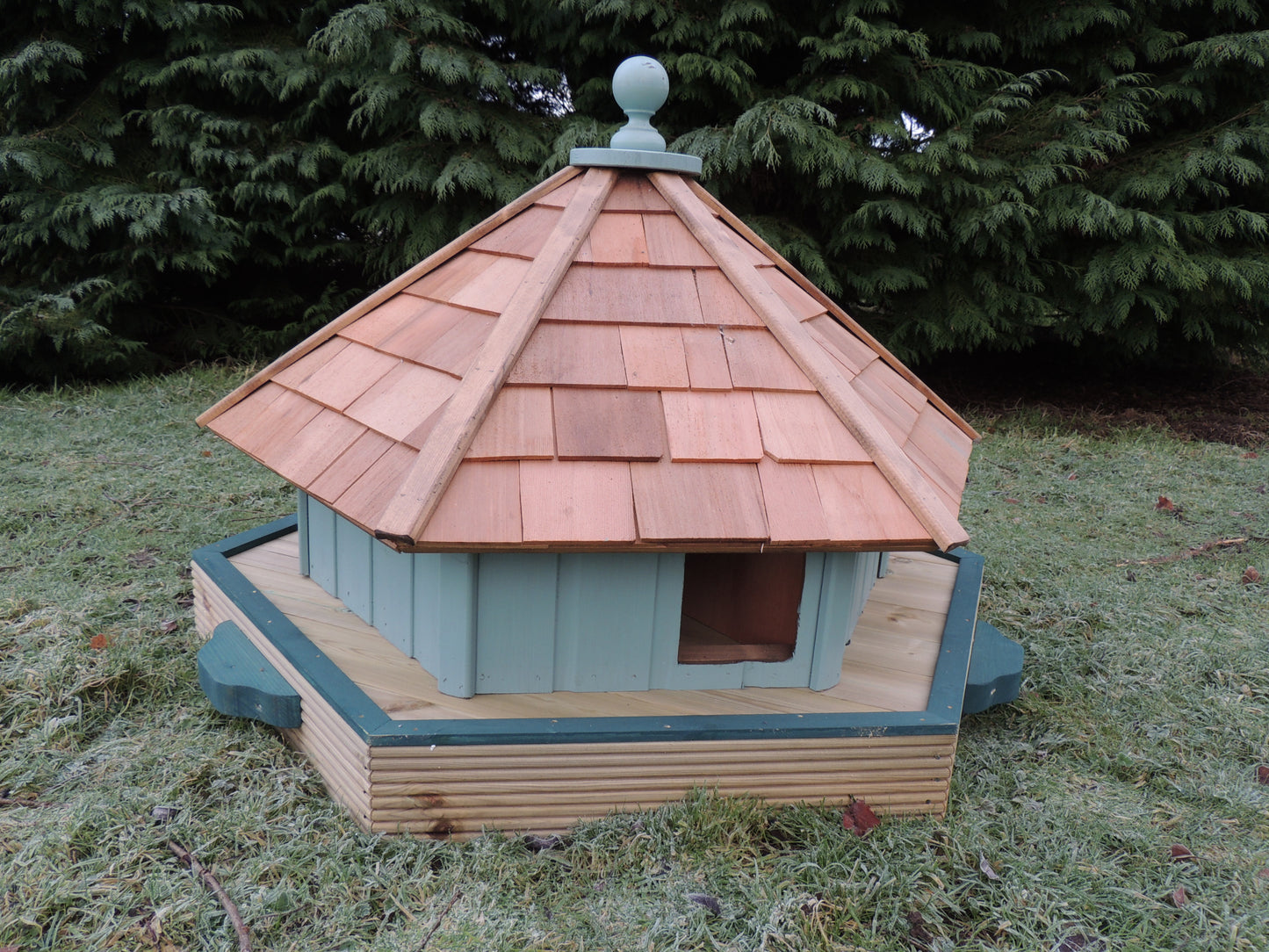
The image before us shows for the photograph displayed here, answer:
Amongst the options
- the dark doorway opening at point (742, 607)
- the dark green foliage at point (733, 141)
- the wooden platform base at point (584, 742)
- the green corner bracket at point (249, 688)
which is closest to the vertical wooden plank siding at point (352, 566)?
the wooden platform base at point (584, 742)

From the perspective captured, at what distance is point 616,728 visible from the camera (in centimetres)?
228

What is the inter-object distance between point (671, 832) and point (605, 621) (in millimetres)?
539

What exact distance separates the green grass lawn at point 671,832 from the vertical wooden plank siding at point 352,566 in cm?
45

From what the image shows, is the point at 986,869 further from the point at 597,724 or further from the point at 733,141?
the point at 733,141

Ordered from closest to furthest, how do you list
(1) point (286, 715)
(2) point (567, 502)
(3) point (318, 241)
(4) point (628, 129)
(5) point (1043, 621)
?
(2) point (567, 502), (1) point (286, 715), (4) point (628, 129), (5) point (1043, 621), (3) point (318, 241)

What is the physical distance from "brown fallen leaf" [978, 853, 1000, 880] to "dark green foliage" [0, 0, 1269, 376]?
5108mm

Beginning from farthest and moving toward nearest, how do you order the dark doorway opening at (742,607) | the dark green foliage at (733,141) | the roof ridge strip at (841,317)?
1. the dark green foliage at (733,141)
2. the roof ridge strip at (841,317)
3. the dark doorway opening at (742,607)

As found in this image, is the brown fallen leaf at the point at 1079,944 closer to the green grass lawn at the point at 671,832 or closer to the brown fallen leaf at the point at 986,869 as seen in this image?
the green grass lawn at the point at 671,832

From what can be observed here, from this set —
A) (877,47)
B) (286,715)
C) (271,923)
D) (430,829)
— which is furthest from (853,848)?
(877,47)

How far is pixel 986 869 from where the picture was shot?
236cm

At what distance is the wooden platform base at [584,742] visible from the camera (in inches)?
88.9

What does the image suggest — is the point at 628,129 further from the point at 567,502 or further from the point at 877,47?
the point at 877,47

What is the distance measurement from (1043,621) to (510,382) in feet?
9.01

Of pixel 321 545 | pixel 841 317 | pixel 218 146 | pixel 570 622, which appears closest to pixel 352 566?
pixel 321 545
